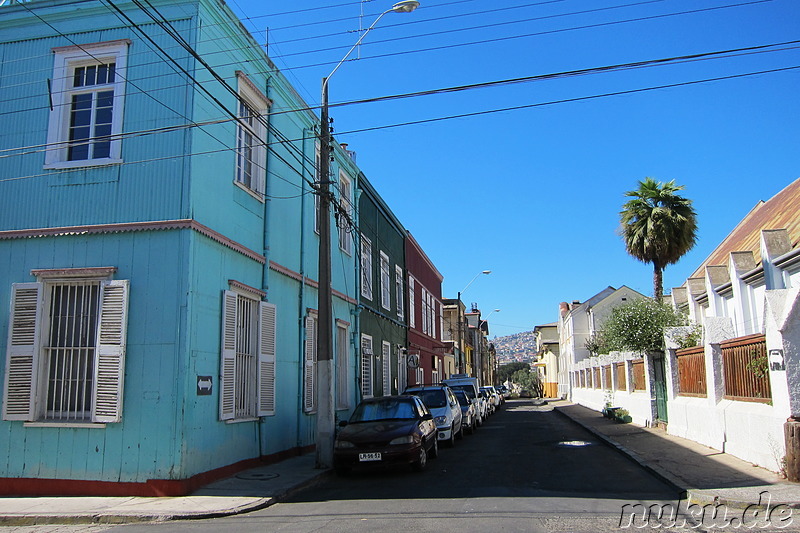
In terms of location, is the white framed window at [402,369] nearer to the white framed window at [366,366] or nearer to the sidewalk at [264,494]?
the white framed window at [366,366]

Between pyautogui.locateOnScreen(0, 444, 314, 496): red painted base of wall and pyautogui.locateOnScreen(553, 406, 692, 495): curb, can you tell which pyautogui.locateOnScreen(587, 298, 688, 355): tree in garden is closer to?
pyautogui.locateOnScreen(553, 406, 692, 495): curb

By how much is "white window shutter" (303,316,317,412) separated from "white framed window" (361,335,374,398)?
4468 mm

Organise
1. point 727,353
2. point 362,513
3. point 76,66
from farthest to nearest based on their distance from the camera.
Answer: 1. point 727,353
2. point 76,66
3. point 362,513

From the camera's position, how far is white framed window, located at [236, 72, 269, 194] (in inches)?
513

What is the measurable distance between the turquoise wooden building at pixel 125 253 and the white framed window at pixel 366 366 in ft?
25.8

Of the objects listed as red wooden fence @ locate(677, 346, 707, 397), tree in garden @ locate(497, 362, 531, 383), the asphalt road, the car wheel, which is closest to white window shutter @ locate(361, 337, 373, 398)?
the asphalt road

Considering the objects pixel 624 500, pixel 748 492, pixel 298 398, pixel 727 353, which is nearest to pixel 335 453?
pixel 298 398

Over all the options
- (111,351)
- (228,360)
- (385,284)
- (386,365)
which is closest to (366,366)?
(386,365)

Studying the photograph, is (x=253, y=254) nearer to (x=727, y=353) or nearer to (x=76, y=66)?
(x=76, y=66)

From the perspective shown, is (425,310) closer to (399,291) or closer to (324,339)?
(399,291)

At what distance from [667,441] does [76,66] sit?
1526 centimetres

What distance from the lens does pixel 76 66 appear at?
467 inches

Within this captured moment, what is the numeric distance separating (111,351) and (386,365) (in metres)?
15.0

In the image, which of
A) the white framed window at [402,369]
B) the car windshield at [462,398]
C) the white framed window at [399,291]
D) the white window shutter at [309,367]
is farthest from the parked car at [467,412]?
the white window shutter at [309,367]
